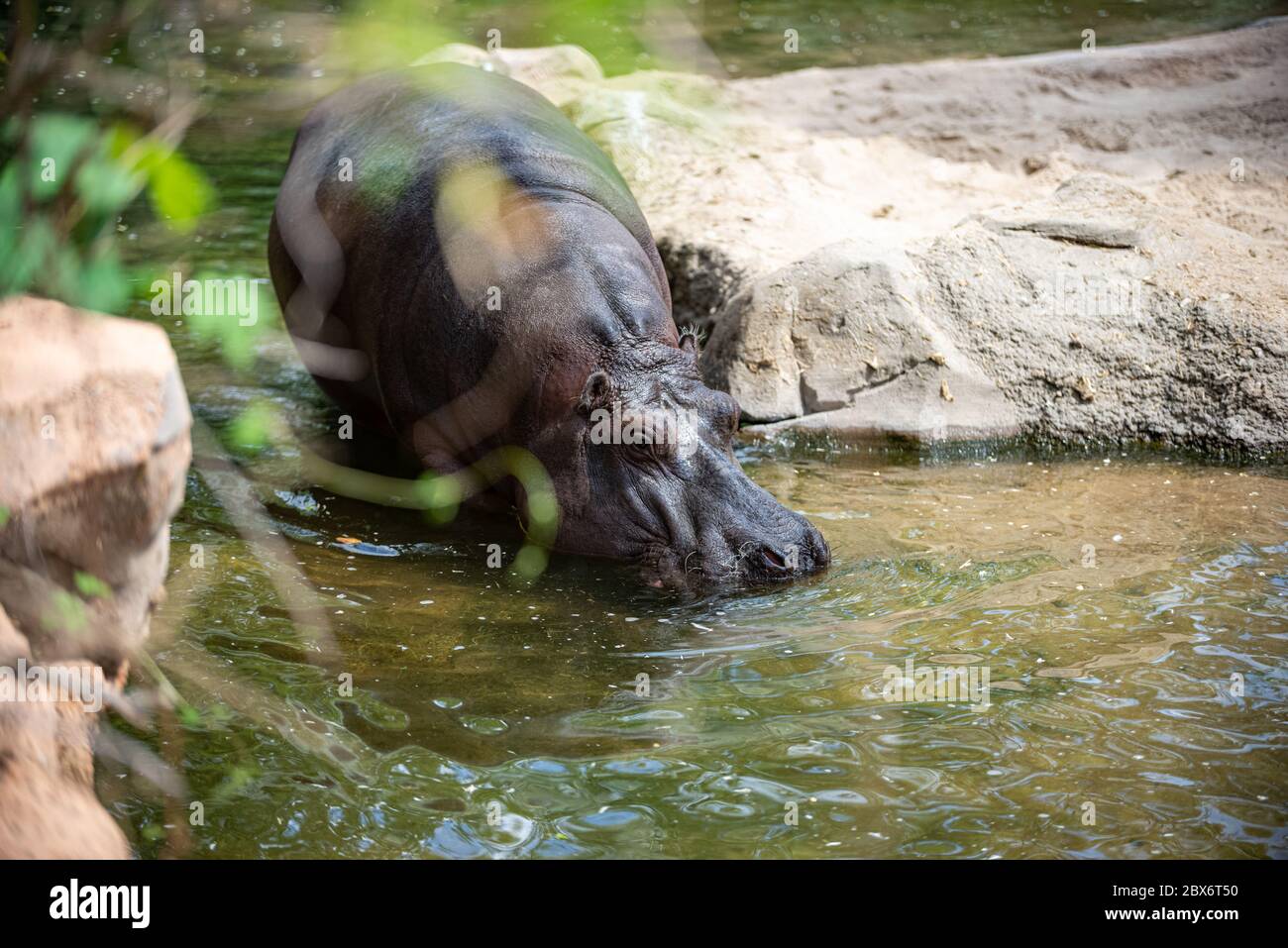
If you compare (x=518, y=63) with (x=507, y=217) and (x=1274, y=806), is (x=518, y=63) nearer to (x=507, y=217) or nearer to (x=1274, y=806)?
(x=507, y=217)

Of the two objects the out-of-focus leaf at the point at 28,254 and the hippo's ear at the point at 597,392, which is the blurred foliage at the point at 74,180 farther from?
the hippo's ear at the point at 597,392

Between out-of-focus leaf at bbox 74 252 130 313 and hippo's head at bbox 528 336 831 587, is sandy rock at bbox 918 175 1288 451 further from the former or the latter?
out-of-focus leaf at bbox 74 252 130 313

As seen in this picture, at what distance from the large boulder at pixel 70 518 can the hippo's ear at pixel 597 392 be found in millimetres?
2183

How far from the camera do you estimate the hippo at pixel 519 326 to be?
16.2 feet

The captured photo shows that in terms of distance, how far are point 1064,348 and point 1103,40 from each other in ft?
31.5

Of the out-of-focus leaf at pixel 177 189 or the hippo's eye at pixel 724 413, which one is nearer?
the out-of-focus leaf at pixel 177 189

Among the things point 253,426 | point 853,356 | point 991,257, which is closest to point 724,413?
point 853,356

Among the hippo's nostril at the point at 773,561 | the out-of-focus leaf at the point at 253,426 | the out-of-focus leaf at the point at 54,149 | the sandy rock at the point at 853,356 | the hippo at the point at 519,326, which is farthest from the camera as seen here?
the sandy rock at the point at 853,356

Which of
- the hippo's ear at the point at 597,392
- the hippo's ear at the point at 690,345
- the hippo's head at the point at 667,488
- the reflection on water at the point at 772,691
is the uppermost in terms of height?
the hippo's ear at the point at 690,345

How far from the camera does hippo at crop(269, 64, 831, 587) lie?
16.2 ft

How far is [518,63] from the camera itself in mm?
10234

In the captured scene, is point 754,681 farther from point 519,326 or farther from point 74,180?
point 74,180

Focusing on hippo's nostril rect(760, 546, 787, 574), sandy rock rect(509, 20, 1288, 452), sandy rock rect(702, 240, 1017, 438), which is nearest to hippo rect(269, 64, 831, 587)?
hippo's nostril rect(760, 546, 787, 574)

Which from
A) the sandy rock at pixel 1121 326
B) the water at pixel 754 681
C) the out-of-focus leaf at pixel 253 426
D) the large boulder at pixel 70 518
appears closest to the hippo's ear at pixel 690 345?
the water at pixel 754 681
